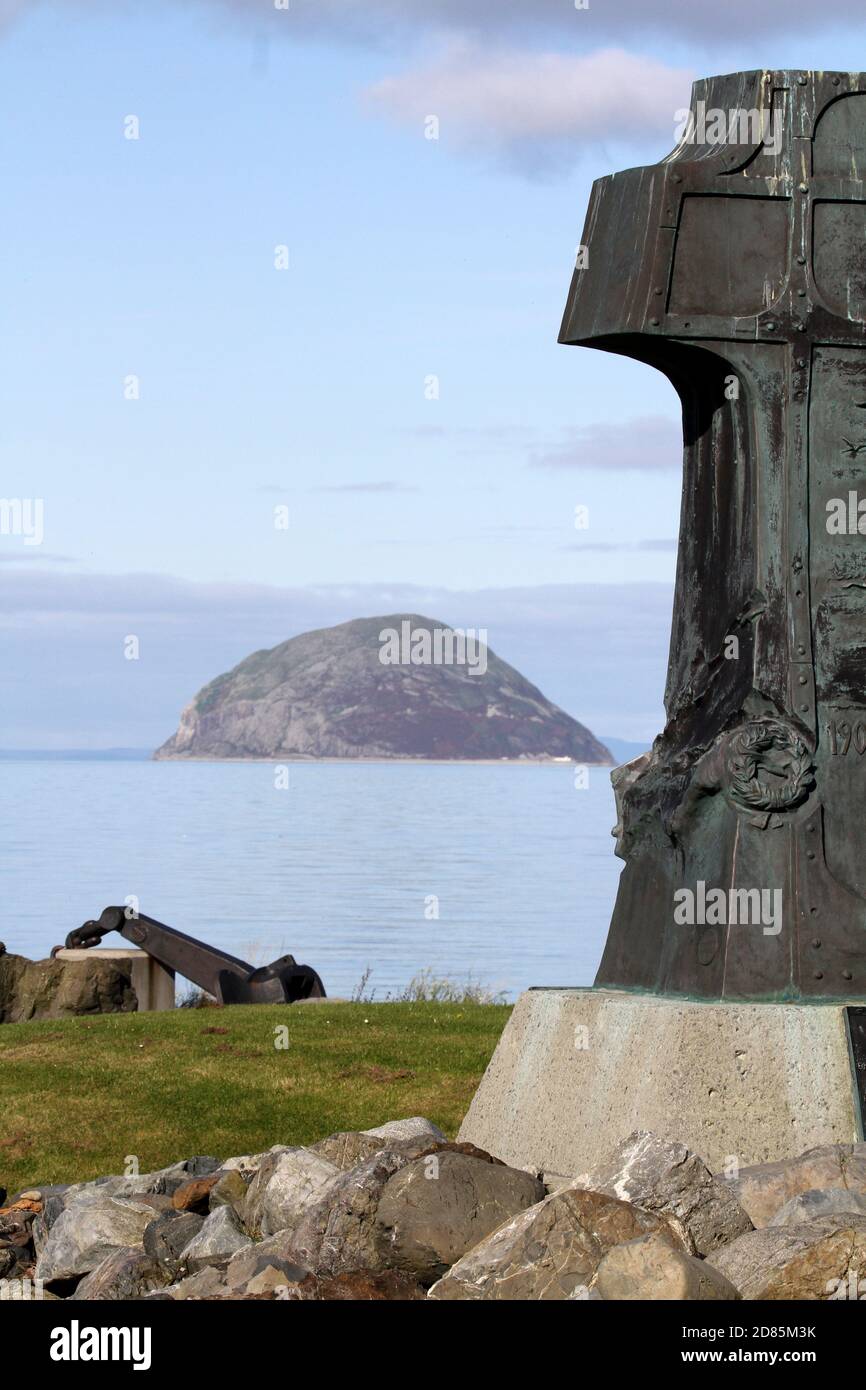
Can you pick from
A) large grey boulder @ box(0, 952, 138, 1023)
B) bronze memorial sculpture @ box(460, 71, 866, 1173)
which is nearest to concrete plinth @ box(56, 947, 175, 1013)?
large grey boulder @ box(0, 952, 138, 1023)

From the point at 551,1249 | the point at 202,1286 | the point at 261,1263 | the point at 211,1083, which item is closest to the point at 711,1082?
the point at 551,1249

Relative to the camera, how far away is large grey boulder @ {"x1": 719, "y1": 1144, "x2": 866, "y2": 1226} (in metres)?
6.68

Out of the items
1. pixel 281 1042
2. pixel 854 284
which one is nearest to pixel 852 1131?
pixel 854 284

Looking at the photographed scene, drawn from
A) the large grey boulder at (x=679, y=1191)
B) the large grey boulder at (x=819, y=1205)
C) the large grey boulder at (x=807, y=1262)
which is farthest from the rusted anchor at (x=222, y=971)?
the large grey boulder at (x=807, y=1262)

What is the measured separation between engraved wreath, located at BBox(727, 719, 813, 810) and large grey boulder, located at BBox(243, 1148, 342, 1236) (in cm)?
224

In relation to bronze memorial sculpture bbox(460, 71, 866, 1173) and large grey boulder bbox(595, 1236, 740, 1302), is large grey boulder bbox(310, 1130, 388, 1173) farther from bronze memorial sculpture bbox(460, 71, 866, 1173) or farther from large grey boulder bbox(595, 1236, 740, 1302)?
large grey boulder bbox(595, 1236, 740, 1302)

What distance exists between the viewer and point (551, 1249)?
5.80 metres

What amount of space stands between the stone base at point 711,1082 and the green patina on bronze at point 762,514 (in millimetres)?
298

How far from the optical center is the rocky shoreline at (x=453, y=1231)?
18.4 feet

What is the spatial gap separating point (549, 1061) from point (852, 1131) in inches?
53.8

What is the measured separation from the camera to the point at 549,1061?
8.16 m

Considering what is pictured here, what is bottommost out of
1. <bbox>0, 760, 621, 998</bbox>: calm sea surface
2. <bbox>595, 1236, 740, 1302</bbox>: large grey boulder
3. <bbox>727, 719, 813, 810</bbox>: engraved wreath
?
<bbox>0, 760, 621, 998</bbox>: calm sea surface

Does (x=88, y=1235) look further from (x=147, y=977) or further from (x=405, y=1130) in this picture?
(x=147, y=977)

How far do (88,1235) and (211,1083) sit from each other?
4014 millimetres
